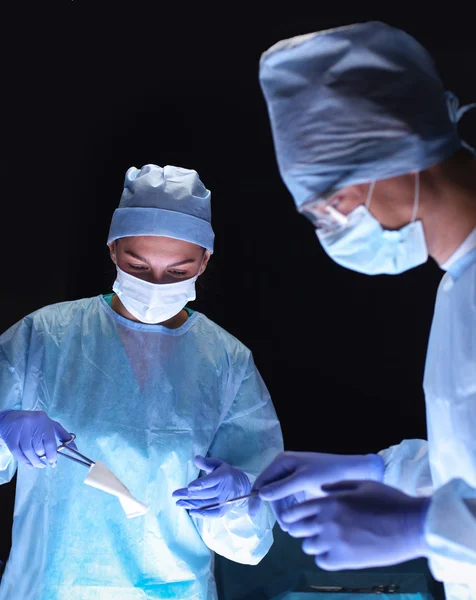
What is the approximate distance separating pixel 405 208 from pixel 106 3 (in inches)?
63.1

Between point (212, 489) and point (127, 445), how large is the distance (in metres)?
0.26

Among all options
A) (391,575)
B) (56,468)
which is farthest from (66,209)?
(391,575)

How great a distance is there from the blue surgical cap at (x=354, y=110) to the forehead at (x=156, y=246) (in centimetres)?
71

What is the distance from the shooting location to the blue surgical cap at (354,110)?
120 cm

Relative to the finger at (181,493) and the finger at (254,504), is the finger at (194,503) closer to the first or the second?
the finger at (181,493)

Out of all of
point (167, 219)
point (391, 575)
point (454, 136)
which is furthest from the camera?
point (391, 575)

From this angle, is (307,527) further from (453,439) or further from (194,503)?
(194,503)

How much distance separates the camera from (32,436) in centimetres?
161

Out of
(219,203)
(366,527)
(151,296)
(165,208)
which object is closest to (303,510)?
(366,527)

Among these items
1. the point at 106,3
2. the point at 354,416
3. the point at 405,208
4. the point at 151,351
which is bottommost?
the point at 354,416

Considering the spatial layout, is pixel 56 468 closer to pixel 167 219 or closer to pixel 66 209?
pixel 167 219

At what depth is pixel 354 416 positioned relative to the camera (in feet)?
7.84

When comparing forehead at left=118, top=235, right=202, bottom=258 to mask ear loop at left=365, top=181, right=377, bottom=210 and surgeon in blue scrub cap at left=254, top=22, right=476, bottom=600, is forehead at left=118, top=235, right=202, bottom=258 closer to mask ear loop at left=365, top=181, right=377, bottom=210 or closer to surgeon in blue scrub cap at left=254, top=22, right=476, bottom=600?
surgeon in blue scrub cap at left=254, top=22, right=476, bottom=600

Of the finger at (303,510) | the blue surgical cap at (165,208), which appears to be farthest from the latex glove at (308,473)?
the blue surgical cap at (165,208)
